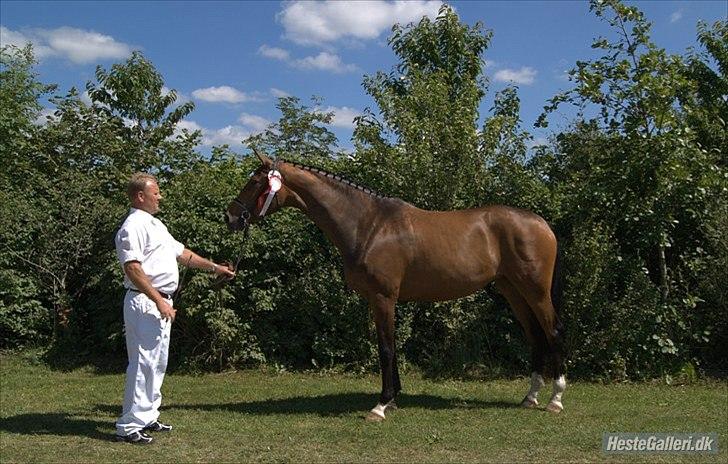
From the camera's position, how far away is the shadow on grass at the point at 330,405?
6145mm

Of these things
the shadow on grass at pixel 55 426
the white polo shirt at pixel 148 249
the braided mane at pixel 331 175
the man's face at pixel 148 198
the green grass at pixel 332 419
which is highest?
the braided mane at pixel 331 175

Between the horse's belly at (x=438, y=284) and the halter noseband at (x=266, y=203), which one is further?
the horse's belly at (x=438, y=284)

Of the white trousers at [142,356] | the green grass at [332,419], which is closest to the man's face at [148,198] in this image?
the white trousers at [142,356]

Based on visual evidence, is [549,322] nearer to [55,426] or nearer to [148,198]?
[148,198]

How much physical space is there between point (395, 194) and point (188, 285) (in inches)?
113

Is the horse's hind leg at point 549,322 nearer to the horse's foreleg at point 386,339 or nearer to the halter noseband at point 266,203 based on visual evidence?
the horse's foreleg at point 386,339

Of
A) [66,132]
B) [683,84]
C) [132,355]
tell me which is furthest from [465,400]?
[66,132]

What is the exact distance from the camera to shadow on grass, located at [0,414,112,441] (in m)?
5.16

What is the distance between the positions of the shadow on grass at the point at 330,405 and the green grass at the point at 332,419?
0.04ft

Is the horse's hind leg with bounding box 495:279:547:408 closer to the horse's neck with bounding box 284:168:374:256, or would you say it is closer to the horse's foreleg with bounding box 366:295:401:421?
the horse's foreleg with bounding box 366:295:401:421

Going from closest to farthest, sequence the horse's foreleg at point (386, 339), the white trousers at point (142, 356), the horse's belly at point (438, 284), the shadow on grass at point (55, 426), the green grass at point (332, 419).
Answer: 1. the green grass at point (332, 419)
2. the white trousers at point (142, 356)
3. the shadow on grass at point (55, 426)
4. the horse's foreleg at point (386, 339)
5. the horse's belly at point (438, 284)

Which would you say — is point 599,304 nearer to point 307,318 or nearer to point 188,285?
point 307,318

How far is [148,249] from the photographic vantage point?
484cm

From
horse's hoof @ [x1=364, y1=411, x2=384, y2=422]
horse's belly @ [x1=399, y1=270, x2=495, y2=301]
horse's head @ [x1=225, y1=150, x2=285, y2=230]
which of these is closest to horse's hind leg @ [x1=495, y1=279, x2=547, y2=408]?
horse's belly @ [x1=399, y1=270, x2=495, y2=301]
